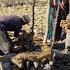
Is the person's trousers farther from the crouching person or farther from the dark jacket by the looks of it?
the dark jacket

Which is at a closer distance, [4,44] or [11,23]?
[4,44]

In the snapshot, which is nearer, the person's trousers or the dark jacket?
Answer: the person's trousers

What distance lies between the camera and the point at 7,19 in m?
7.86

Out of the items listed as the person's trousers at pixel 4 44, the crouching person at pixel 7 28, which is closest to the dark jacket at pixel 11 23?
the crouching person at pixel 7 28

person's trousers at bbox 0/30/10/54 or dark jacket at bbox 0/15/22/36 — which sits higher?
dark jacket at bbox 0/15/22/36

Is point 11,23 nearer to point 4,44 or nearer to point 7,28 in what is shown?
point 7,28

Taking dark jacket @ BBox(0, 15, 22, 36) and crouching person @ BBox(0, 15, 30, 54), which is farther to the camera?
dark jacket @ BBox(0, 15, 22, 36)

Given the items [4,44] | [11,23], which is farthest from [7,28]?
[4,44]

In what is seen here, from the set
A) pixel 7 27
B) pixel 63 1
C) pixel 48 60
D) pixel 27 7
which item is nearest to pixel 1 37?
pixel 7 27

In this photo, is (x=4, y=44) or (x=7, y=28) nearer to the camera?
(x=4, y=44)

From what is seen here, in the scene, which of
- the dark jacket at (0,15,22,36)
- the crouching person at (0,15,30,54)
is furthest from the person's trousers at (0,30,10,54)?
the dark jacket at (0,15,22,36)

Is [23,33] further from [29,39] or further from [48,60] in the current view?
[48,60]

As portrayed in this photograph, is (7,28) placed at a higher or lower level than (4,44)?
higher

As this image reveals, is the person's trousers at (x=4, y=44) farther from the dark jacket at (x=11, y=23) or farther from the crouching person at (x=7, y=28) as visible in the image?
the dark jacket at (x=11, y=23)
